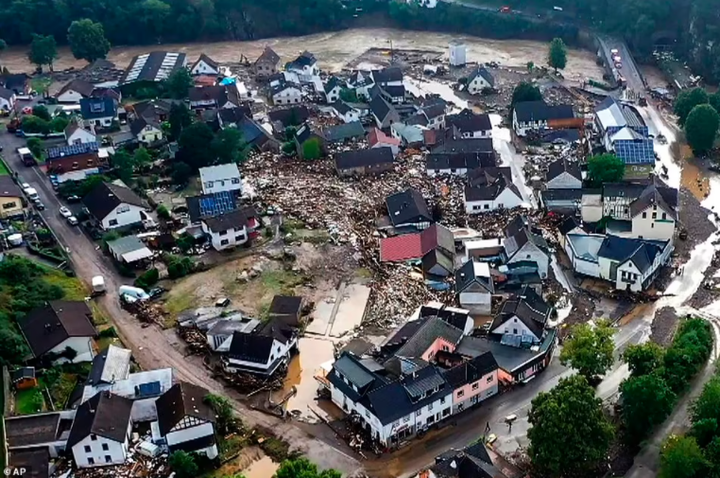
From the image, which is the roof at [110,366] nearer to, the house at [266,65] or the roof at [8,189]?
the roof at [8,189]

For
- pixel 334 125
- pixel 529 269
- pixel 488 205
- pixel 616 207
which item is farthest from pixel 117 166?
pixel 616 207

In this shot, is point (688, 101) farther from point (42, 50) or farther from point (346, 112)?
point (42, 50)

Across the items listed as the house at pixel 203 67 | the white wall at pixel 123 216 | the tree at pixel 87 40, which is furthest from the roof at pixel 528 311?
the tree at pixel 87 40

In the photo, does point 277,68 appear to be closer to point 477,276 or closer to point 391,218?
point 391,218

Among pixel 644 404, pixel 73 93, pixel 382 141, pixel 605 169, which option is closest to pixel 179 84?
pixel 73 93

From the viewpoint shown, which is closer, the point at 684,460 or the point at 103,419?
the point at 684,460

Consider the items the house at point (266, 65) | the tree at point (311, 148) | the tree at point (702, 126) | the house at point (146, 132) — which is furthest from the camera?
the house at point (266, 65)
